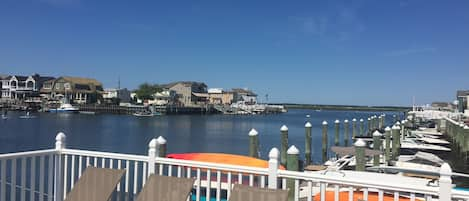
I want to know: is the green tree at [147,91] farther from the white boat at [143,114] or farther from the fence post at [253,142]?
the fence post at [253,142]

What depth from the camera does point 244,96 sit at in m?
133

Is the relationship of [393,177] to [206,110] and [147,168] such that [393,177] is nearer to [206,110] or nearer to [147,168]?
[147,168]

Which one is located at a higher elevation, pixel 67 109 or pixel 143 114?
pixel 67 109

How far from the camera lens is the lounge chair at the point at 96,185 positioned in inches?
200

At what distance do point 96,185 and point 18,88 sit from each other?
96.7 metres

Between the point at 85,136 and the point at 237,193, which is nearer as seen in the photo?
the point at 237,193

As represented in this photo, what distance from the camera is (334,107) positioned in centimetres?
19625

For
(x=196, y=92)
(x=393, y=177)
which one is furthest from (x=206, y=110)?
(x=393, y=177)

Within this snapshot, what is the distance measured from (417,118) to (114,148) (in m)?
40.0

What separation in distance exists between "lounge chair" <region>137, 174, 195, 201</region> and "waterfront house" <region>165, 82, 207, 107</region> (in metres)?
95.5

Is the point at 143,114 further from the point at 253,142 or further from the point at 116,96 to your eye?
the point at 253,142

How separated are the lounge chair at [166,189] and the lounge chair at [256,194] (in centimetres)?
65

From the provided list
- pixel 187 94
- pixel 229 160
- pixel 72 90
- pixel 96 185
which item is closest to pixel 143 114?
pixel 72 90

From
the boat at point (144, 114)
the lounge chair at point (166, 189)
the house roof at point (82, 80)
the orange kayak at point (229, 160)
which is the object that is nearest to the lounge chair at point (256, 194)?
the lounge chair at point (166, 189)
